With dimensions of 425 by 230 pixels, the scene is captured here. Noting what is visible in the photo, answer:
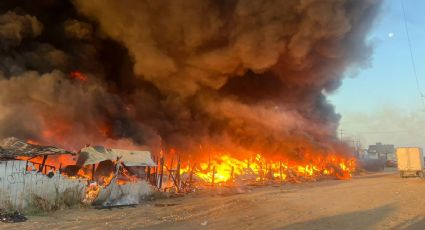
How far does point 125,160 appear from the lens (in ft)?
62.1

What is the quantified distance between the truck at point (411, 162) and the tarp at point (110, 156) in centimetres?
2740

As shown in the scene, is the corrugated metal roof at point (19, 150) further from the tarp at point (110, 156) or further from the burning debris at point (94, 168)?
the tarp at point (110, 156)

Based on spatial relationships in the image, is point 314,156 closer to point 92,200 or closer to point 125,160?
point 125,160

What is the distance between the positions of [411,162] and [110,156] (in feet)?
98.7

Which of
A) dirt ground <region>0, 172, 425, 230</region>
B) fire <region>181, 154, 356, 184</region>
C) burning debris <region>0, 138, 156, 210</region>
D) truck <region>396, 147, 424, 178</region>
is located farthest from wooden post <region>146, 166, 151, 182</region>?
truck <region>396, 147, 424, 178</region>

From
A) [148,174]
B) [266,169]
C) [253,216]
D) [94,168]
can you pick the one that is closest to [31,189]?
[94,168]

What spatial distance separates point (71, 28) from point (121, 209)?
1941 centimetres

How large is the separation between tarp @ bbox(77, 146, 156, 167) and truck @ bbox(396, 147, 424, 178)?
89.9ft

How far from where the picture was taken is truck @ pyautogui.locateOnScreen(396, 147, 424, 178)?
36531 millimetres

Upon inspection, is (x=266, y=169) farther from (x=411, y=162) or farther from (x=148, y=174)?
(x=148, y=174)

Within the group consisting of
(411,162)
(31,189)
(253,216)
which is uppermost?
(411,162)

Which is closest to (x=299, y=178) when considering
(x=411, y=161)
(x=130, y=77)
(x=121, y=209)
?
(x=411, y=161)

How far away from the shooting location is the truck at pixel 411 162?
36531mm

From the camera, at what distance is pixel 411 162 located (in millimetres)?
36812
